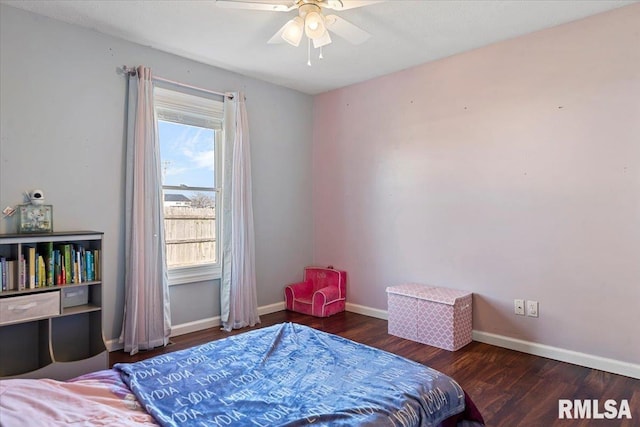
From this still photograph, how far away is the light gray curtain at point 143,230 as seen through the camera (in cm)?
305

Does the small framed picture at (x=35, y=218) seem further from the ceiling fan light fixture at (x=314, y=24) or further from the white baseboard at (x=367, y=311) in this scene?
the white baseboard at (x=367, y=311)

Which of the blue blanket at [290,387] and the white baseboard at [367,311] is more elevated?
the blue blanket at [290,387]

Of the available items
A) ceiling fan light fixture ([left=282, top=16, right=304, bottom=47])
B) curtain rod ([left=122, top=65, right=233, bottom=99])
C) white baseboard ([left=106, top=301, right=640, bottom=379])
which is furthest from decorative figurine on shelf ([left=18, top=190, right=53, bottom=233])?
ceiling fan light fixture ([left=282, top=16, right=304, bottom=47])

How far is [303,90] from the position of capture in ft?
14.9

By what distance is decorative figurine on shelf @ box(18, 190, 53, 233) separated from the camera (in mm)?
2623

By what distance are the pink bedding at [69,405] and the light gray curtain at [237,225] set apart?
2120mm

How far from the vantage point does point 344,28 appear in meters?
2.47

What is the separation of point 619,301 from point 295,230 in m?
3.08

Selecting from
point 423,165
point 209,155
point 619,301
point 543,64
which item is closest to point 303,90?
point 209,155

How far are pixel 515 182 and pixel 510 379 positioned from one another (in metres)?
1.54

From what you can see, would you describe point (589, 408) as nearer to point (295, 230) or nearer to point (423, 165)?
point (423, 165)

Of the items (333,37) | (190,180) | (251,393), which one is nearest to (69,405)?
(251,393)

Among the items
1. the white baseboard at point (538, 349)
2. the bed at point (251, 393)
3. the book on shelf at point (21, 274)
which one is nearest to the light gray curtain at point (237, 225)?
the white baseboard at point (538, 349)

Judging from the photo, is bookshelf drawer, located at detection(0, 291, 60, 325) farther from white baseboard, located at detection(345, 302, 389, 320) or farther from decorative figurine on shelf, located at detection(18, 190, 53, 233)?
white baseboard, located at detection(345, 302, 389, 320)
